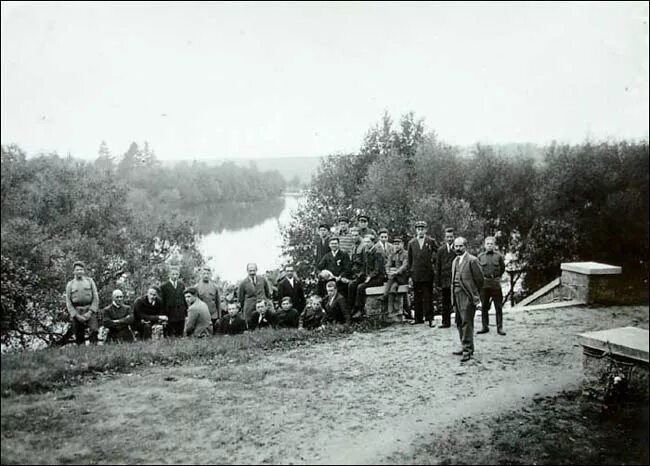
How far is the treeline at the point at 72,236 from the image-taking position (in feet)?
60.4

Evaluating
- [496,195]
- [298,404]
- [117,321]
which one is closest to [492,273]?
[298,404]

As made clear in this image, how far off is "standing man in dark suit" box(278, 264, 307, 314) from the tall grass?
1051 mm

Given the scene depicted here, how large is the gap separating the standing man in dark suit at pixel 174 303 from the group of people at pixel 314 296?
0.06ft

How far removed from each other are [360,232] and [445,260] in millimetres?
2333

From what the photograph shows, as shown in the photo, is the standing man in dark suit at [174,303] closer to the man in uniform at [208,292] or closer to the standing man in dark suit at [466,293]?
the man in uniform at [208,292]

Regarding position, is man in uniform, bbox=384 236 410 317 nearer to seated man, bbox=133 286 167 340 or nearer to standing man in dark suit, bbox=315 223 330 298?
standing man in dark suit, bbox=315 223 330 298

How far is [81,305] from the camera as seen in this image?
9.47 m

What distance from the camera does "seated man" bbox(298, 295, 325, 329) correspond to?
33.4 ft

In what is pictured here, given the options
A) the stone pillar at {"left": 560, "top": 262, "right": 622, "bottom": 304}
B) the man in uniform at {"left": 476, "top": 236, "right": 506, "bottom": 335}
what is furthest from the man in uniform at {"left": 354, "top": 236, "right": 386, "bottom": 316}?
the stone pillar at {"left": 560, "top": 262, "right": 622, "bottom": 304}

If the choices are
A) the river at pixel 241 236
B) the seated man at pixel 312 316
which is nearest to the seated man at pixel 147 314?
the seated man at pixel 312 316

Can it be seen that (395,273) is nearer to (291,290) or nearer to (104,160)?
(291,290)

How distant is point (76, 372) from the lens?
700 centimetres

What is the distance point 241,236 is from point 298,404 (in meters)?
A: 46.2

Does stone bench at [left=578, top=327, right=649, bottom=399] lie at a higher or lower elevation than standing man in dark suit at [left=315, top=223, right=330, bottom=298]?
lower
